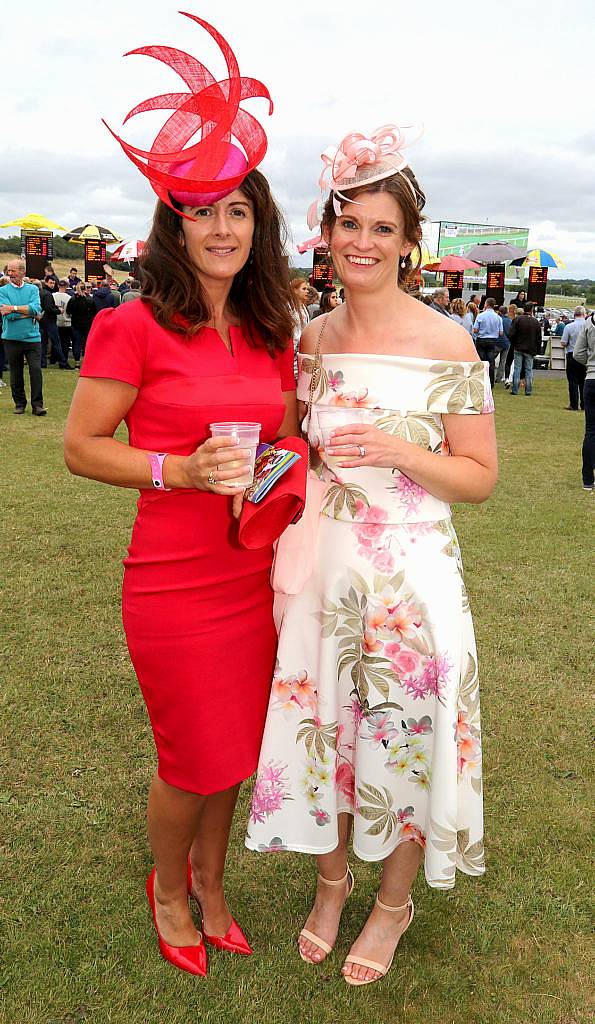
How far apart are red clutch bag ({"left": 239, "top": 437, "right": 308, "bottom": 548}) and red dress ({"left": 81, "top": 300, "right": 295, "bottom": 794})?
0.11 metres

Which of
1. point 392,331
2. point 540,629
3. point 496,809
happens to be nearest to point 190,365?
point 392,331

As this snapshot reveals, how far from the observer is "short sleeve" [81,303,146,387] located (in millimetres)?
1844

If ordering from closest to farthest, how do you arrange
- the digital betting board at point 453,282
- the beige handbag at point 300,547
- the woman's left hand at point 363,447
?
the woman's left hand at point 363,447
the beige handbag at point 300,547
the digital betting board at point 453,282

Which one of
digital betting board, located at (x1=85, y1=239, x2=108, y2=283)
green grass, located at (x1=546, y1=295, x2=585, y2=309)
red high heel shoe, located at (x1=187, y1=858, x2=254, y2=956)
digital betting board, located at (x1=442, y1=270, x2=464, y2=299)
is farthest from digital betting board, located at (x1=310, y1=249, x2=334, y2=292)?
green grass, located at (x1=546, y1=295, x2=585, y2=309)

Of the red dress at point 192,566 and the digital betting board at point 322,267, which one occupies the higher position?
the digital betting board at point 322,267

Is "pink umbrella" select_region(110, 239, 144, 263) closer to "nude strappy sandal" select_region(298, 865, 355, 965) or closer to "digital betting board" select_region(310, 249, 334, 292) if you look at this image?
"digital betting board" select_region(310, 249, 334, 292)

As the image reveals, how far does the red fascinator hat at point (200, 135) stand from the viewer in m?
1.88

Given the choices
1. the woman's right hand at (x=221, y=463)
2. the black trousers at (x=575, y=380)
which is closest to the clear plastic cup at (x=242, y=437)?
the woman's right hand at (x=221, y=463)

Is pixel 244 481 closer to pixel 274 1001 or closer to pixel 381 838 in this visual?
pixel 381 838

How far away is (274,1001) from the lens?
219 cm

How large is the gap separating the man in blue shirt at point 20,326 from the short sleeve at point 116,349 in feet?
30.0

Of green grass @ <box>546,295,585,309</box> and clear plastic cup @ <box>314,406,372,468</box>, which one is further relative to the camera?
green grass @ <box>546,295,585,309</box>

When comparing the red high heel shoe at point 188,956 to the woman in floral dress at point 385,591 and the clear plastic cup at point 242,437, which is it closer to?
the woman in floral dress at point 385,591

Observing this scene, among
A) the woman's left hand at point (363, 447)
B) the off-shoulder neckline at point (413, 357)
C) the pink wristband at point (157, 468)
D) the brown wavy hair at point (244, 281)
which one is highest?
the brown wavy hair at point (244, 281)
